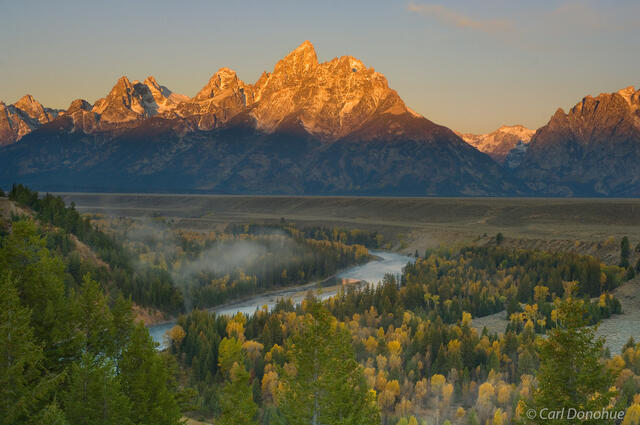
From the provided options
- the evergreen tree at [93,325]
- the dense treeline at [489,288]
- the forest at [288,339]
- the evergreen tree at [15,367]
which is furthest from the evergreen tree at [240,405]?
the dense treeline at [489,288]

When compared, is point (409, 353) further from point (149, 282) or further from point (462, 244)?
point (462, 244)

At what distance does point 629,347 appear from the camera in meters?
66.4

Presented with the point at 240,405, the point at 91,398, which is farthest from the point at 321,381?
the point at 91,398

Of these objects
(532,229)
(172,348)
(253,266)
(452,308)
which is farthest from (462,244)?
(172,348)

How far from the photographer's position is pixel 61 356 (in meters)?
31.8

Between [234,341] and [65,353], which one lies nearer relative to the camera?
[65,353]

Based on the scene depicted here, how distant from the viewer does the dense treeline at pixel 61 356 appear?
25.0 meters

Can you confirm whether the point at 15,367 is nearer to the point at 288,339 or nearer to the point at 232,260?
the point at 288,339

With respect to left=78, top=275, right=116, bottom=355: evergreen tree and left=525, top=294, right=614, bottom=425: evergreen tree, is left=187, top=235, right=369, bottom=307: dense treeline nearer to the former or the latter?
left=78, top=275, right=116, bottom=355: evergreen tree

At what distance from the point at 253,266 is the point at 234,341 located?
69315mm

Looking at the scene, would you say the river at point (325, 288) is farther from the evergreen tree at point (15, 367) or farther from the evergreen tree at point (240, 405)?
the evergreen tree at point (15, 367)

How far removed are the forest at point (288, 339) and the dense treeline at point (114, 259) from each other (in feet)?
1.70

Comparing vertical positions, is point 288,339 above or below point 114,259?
above

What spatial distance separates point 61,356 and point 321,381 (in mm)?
15397
